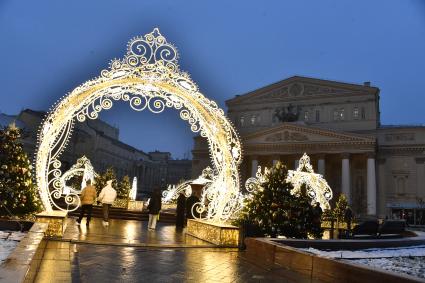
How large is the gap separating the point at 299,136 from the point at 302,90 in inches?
369

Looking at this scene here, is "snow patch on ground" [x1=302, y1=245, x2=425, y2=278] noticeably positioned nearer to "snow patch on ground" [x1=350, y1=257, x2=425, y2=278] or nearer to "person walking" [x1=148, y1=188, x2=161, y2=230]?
"snow patch on ground" [x1=350, y1=257, x2=425, y2=278]

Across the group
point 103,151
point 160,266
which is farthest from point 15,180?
point 103,151

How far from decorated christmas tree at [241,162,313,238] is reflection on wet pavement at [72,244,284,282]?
1406mm

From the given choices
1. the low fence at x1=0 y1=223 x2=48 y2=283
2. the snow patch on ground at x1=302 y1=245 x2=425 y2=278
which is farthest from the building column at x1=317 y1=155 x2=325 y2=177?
the low fence at x1=0 y1=223 x2=48 y2=283

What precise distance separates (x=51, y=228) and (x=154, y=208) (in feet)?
17.3

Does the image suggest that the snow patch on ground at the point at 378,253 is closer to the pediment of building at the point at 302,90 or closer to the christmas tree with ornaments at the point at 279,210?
the christmas tree with ornaments at the point at 279,210

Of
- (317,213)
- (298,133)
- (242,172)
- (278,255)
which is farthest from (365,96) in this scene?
(278,255)

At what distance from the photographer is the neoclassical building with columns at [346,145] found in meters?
48.9

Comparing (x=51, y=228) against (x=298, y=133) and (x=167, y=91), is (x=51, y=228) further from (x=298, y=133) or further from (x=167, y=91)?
(x=298, y=133)

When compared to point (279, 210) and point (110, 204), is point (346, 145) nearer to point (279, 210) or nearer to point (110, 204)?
point (110, 204)

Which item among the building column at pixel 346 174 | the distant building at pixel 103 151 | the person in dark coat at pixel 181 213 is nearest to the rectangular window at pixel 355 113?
the building column at pixel 346 174

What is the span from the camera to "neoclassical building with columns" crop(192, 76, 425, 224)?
4891 cm

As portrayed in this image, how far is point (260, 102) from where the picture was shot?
201ft

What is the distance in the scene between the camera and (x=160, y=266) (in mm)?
6812
